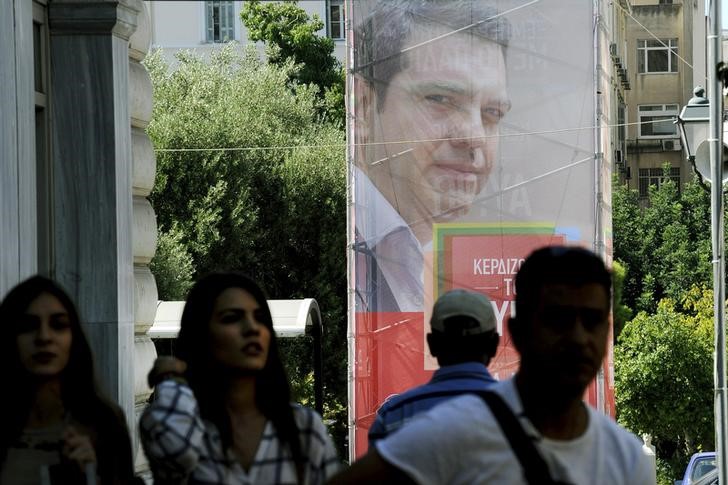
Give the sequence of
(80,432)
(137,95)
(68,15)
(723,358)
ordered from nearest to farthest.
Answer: (80,432), (68,15), (137,95), (723,358)

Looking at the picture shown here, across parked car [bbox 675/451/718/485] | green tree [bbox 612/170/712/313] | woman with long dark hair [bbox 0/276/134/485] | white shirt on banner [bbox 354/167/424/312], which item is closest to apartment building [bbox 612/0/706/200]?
green tree [bbox 612/170/712/313]

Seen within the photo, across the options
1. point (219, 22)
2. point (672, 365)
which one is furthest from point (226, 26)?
point (672, 365)

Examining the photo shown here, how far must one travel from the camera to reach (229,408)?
165 inches

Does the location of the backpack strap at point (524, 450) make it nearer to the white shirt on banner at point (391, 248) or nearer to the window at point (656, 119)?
the white shirt on banner at point (391, 248)

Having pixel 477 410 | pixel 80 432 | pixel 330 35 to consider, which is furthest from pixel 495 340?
pixel 330 35

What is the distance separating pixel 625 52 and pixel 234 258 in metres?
31.2

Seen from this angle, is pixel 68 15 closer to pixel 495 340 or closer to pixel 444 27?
pixel 495 340

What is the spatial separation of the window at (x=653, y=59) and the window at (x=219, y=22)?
16.8 metres

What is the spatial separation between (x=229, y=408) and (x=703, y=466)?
70.3 feet

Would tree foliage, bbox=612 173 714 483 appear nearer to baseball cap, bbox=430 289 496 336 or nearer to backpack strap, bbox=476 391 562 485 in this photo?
baseball cap, bbox=430 289 496 336

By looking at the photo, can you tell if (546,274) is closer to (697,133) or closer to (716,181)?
(716,181)

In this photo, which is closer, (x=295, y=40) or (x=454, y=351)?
(x=454, y=351)

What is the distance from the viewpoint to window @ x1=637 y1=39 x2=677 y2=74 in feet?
216

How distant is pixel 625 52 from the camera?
63.6 meters
